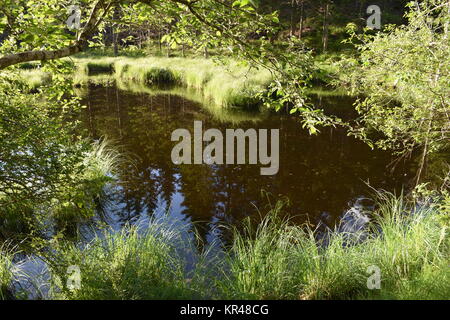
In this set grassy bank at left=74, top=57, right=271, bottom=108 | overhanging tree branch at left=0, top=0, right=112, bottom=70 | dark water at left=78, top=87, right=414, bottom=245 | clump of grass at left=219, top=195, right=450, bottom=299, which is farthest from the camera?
grassy bank at left=74, top=57, right=271, bottom=108

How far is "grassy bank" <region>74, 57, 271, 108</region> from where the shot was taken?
66.6ft

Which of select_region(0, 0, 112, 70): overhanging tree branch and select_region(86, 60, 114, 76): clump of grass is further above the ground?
select_region(86, 60, 114, 76): clump of grass

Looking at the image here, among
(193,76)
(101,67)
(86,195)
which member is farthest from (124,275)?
(101,67)

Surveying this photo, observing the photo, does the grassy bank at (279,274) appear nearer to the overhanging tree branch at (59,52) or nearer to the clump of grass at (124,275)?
the clump of grass at (124,275)

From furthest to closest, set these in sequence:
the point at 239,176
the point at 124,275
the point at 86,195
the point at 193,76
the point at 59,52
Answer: the point at 193,76
the point at 239,176
the point at 86,195
the point at 124,275
the point at 59,52

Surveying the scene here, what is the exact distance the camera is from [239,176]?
11.4 m

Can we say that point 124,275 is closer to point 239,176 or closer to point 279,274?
point 279,274

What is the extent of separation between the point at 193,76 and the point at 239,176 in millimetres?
16820

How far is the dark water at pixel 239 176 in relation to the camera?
9.19 metres

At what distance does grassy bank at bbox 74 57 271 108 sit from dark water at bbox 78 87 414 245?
251 centimetres

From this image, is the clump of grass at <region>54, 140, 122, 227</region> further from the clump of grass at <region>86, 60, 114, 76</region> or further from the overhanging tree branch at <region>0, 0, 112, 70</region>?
the clump of grass at <region>86, 60, 114, 76</region>

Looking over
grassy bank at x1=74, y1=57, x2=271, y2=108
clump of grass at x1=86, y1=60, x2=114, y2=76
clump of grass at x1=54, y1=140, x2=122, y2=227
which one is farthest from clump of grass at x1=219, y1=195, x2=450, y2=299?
clump of grass at x1=86, y1=60, x2=114, y2=76

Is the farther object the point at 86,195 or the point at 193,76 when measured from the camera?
the point at 193,76
